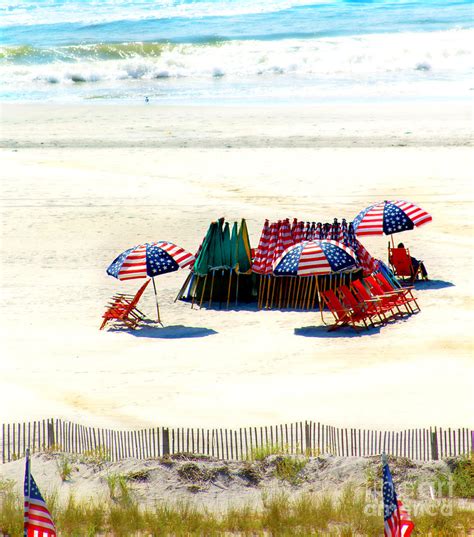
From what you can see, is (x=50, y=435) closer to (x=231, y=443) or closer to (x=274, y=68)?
(x=231, y=443)

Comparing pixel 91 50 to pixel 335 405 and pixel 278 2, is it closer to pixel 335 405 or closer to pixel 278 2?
pixel 278 2

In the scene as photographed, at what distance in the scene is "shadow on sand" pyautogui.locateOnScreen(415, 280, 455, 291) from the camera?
64.4ft

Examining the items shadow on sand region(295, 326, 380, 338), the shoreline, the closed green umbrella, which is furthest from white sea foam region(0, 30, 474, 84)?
shadow on sand region(295, 326, 380, 338)

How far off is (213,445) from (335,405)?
8.10 feet

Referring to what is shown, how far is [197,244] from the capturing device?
73.7 feet

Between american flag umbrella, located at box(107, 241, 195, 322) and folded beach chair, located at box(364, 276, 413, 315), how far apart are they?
3140mm

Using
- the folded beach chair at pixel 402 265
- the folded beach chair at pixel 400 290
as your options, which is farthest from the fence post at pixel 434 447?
the folded beach chair at pixel 402 265

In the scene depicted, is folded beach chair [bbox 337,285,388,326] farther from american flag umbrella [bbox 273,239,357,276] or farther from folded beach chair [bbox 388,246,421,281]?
folded beach chair [bbox 388,246,421,281]

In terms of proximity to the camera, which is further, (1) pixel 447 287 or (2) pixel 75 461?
(1) pixel 447 287

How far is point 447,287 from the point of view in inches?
769

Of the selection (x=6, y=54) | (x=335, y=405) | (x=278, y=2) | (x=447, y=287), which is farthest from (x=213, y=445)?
(x=278, y=2)

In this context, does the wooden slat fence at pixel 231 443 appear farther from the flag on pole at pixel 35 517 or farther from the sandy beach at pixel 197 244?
the flag on pole at pixel 35 517

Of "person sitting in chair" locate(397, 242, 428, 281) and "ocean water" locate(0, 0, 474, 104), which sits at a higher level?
"ocean water" locate(0, 0, 474, 104)

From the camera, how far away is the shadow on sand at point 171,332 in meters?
17.6
